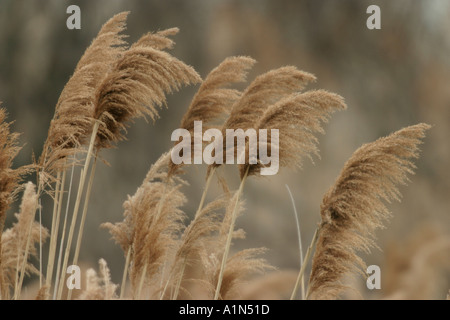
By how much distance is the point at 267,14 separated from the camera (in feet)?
27.4

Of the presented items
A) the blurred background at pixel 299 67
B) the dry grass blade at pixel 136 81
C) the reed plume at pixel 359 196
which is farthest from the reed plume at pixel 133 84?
the blurred background at pixel 299 67

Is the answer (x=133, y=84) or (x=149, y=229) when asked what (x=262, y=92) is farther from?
(x=149, y=229)

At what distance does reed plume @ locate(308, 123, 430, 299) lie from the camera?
2.48m

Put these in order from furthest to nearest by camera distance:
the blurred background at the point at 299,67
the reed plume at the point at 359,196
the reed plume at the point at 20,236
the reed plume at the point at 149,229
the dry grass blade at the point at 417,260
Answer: the dry grass blade at the point at 417,260 → the blurred background at the point at 299,67 → the reed plume at the point at 20,236 → the reed plume at the point at 149,229 → the reed plume at the point at 359,196

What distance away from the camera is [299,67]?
329 inches

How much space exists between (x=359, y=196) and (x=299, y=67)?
6.05 metres

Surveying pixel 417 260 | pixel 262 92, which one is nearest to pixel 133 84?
pixel 262 92

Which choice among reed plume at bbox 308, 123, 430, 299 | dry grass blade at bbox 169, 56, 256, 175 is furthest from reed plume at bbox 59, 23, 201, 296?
reed plume at bbox 308, 123, 430, 299

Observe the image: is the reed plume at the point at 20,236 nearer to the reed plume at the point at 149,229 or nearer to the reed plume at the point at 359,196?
the reed plume at the point at 149,229

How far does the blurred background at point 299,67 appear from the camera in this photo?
795 centimetres

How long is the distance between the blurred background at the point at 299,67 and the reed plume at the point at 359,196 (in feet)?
17.7

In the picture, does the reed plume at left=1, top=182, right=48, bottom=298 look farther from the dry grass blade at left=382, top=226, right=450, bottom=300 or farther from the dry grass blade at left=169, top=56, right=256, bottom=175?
the dry grass blade at left=382, top=226, right=450, bottom=300

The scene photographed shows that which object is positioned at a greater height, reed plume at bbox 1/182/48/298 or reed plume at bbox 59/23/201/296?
reed plume at bbox 59/23/201/296

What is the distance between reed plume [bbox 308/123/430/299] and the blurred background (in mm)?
5397
